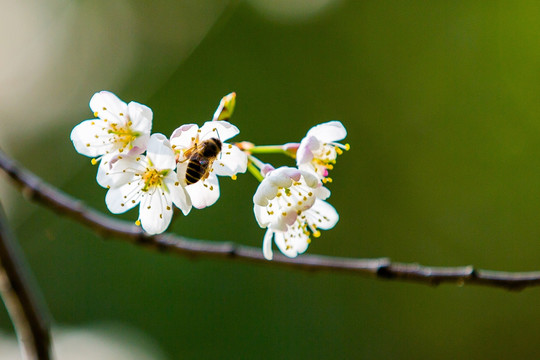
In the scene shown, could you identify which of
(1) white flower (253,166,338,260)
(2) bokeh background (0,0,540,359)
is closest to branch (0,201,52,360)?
(1) white flower (253,166,338,260)

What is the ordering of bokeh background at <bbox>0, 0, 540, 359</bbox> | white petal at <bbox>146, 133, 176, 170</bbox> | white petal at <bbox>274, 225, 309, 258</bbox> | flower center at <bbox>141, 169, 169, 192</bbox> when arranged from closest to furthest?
1. white petal at <bbox>146, 133, 176, 170</bbox>
2. flower center at <bbox>141, 169, 169, 192</bbox>
3. white petal at <bbox>274, 225, 309, 258</bbox>
4. bokeh background at <bbox>0, 0, 540, 359</bbox>

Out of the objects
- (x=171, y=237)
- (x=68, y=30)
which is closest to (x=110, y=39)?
(x=68, y=30)

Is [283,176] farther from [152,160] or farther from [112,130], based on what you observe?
[112,130]

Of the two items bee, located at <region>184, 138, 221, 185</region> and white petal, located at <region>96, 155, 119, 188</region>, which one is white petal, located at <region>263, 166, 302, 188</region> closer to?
bee, located at <region>184, 138, 221, 185</region>

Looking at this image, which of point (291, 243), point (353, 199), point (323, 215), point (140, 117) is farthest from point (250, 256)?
point (353, 199)

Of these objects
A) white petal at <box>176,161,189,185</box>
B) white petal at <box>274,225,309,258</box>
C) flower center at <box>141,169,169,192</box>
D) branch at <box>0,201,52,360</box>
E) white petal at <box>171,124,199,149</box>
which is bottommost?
branch at <box>0,201,52,360</box>

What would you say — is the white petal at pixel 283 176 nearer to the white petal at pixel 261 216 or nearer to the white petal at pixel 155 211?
the white petal at pixel 261 216

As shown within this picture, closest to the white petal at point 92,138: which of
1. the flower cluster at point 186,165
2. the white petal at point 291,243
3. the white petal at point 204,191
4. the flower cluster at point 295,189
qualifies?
the flower cluster at point 186,165
